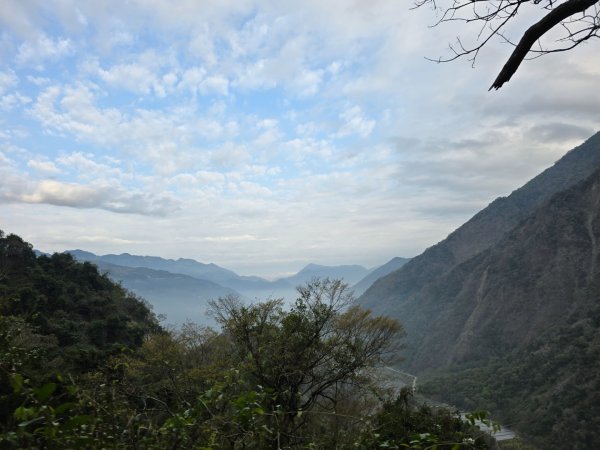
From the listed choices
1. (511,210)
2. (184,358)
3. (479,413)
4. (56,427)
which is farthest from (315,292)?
(511,210)

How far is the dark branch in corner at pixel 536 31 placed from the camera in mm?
3098

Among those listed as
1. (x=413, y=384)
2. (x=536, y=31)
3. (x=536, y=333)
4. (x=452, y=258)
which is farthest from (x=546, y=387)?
(x=452, y=258)

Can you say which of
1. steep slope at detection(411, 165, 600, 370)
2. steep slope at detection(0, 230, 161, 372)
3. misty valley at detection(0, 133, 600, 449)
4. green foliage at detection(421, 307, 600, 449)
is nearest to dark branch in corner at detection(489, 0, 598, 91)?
misty valley at detection(0, 133, 600, 449)

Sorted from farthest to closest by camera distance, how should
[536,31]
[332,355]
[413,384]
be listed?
[413,384]
[332,355]
[536,31]

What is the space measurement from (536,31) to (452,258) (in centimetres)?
16673

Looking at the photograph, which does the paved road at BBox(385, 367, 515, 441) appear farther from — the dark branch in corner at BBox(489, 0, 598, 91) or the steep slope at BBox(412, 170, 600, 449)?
the dark branch in corner at BBox(489, 0, 598, 91)

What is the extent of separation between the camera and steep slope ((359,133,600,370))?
124000 millimetres

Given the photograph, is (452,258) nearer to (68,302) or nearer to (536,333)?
(536,333)

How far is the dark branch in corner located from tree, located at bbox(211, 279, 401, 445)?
16.7 m

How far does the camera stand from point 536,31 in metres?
3.26

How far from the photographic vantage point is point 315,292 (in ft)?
71.7

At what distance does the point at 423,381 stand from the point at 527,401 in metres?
30.2

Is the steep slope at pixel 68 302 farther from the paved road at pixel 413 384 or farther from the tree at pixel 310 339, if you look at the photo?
the paved road at pixel 413 384

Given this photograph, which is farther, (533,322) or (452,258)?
(452,258)
